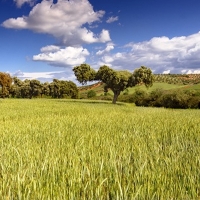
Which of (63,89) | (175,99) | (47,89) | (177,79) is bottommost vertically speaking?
(175,99)

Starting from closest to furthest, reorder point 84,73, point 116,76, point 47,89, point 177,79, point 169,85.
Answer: point 116,76, point 84,73, point 47,89, point 169,85, point 177,79

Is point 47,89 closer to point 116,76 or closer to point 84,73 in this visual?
point 84,73

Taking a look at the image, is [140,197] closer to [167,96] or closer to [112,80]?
[112,80]

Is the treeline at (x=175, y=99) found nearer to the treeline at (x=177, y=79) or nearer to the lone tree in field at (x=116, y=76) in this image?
the lone tree in field at (x=116, y=76)

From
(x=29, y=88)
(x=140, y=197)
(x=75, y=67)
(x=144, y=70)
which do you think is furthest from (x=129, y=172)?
(x=29, y=88)

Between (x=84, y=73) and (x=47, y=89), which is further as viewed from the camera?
(x=47, y=89)

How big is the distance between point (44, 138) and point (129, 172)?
3383 mm

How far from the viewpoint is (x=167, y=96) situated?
44188 millimetres

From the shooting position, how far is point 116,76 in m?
38.2

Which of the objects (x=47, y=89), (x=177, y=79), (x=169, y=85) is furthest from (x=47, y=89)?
(x=177, y=79)

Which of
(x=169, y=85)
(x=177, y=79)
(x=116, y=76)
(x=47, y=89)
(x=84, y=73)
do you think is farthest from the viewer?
(x=177, y=79)

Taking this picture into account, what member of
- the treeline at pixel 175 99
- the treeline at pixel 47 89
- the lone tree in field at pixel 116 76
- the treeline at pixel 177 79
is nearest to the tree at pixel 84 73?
the lone tree in field at pixel 116 76

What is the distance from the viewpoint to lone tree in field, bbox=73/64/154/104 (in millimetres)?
37719

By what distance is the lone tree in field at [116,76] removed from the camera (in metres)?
37.7
